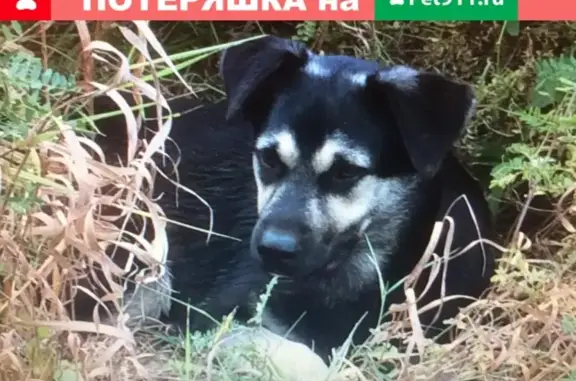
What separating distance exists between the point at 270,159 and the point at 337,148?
9 cm

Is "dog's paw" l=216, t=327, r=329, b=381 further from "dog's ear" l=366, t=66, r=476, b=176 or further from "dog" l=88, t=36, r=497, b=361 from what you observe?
"dog's ear" l=366, t=66, r=476, b=176

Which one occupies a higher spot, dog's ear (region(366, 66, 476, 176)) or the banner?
the banner

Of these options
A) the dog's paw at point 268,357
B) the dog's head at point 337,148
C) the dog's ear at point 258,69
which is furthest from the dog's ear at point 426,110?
the dog's paw at point 268,357

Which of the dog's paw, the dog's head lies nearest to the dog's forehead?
the dog's head

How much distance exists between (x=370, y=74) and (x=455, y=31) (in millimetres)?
130

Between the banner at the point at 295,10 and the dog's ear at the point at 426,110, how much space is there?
0.30 feet

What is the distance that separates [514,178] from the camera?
1252 mm

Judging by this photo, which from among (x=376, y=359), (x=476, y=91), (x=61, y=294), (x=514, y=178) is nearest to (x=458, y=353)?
(x=376, y=359)

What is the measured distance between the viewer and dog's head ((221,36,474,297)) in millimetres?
1230

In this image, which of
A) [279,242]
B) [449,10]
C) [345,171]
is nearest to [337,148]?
[345,171]

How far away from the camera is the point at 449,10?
129 cm

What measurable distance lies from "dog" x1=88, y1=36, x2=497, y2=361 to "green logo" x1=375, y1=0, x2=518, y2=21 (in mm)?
73

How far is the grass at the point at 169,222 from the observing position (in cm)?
122

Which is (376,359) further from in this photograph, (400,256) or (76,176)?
(76,176)
